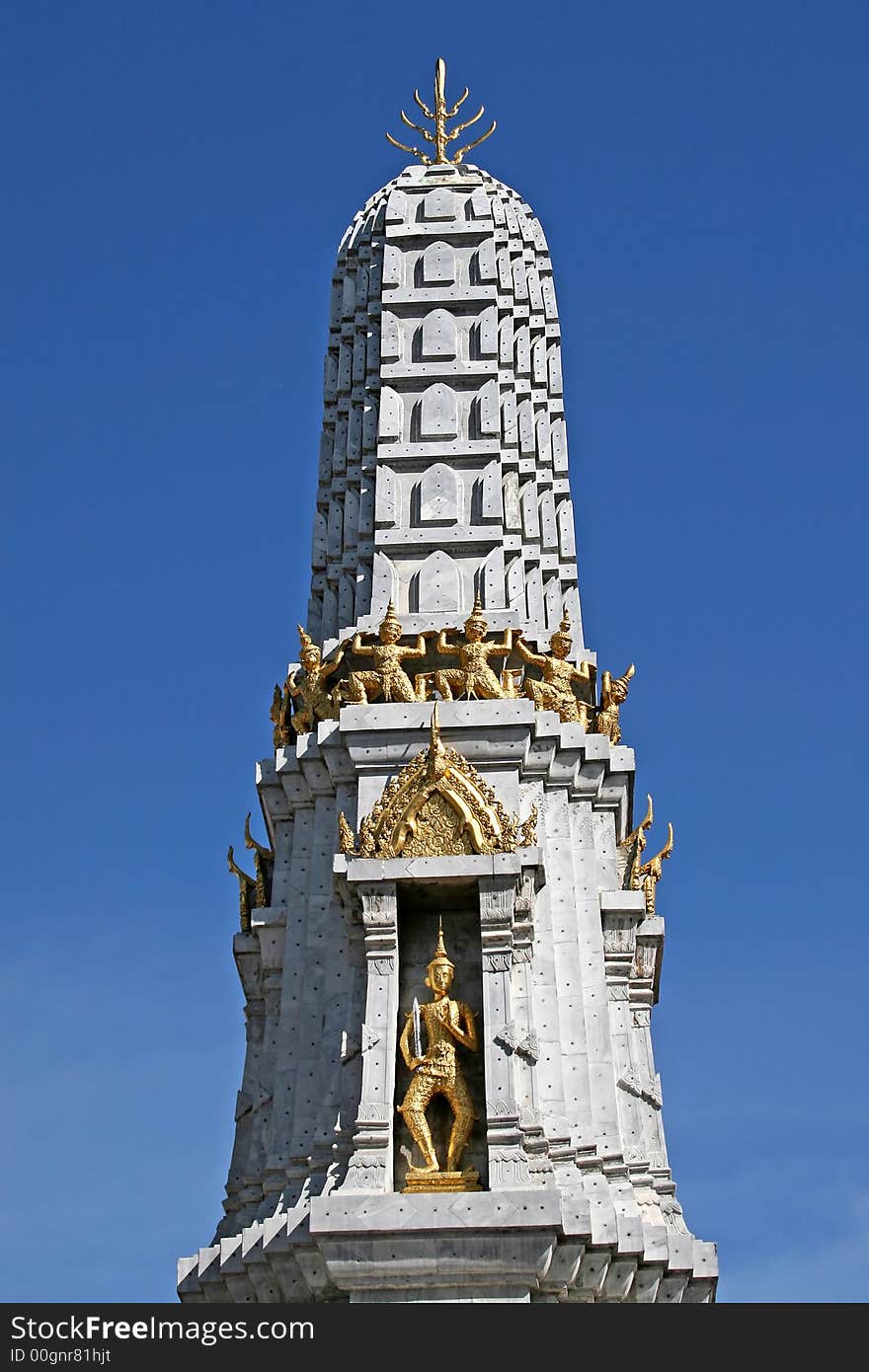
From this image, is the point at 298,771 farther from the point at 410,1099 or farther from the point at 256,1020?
the point at 410,1099

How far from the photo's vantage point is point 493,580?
43906 mm

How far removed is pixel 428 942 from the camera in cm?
3906

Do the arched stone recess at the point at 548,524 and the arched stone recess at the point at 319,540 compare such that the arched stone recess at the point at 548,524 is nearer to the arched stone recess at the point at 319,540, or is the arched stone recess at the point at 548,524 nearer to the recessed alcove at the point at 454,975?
the arched stone recess at the point at 319,540

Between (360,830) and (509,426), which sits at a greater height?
(509,426)

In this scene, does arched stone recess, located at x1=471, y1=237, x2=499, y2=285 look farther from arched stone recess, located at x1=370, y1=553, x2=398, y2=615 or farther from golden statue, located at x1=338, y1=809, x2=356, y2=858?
golden statue, located at x1=338, y1=809, x2=356, y2=858

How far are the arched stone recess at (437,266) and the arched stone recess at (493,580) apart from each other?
778 cm

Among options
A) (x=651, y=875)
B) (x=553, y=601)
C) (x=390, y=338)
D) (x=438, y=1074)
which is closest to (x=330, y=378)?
(x=390, y=338)

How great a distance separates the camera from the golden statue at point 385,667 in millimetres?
41438

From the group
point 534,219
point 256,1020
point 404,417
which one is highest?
point 534,219

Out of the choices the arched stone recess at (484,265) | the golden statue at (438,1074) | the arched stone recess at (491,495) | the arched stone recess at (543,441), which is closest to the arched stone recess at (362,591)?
the arched stone recess at (491,495)

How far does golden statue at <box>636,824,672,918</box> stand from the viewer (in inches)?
1729
